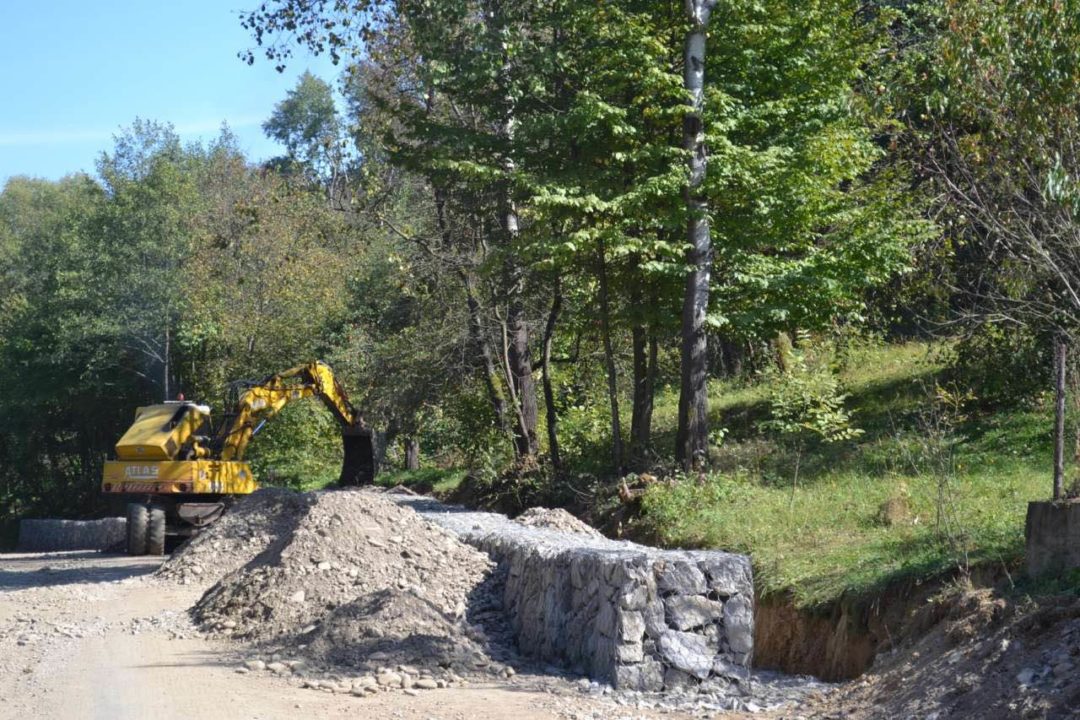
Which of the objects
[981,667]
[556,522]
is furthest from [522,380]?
→ [981,667]

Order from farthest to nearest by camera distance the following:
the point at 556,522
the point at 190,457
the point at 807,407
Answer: the point at 190,457, the point at 807,407, the point at 556,522

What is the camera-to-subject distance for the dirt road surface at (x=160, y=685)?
32.2 ft

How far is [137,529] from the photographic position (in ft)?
84.5

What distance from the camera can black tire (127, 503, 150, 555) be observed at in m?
25.7

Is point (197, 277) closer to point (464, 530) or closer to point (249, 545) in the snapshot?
point (249, 545)

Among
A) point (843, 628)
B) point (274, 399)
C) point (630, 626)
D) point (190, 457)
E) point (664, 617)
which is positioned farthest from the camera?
point (274, 399)

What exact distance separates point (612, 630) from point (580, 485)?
34.6 feet

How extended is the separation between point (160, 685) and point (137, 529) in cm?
1568

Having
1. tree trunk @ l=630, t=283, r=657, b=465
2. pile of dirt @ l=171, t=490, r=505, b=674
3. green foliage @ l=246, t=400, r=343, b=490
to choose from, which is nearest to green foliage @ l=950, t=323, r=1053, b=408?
tree trunk @ l=630, t=283, r=657, b=465

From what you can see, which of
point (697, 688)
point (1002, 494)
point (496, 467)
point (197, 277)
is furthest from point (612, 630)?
point (197, 277)

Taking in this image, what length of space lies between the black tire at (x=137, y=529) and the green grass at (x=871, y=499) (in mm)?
12178

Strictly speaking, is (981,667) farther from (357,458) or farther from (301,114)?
(301,114)

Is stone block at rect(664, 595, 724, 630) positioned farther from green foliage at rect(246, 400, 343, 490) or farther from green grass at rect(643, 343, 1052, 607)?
green foliage at rect(246, 400, 343, 490)

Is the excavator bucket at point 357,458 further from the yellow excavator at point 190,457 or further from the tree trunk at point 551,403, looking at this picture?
the tree trunk at point 551,403
